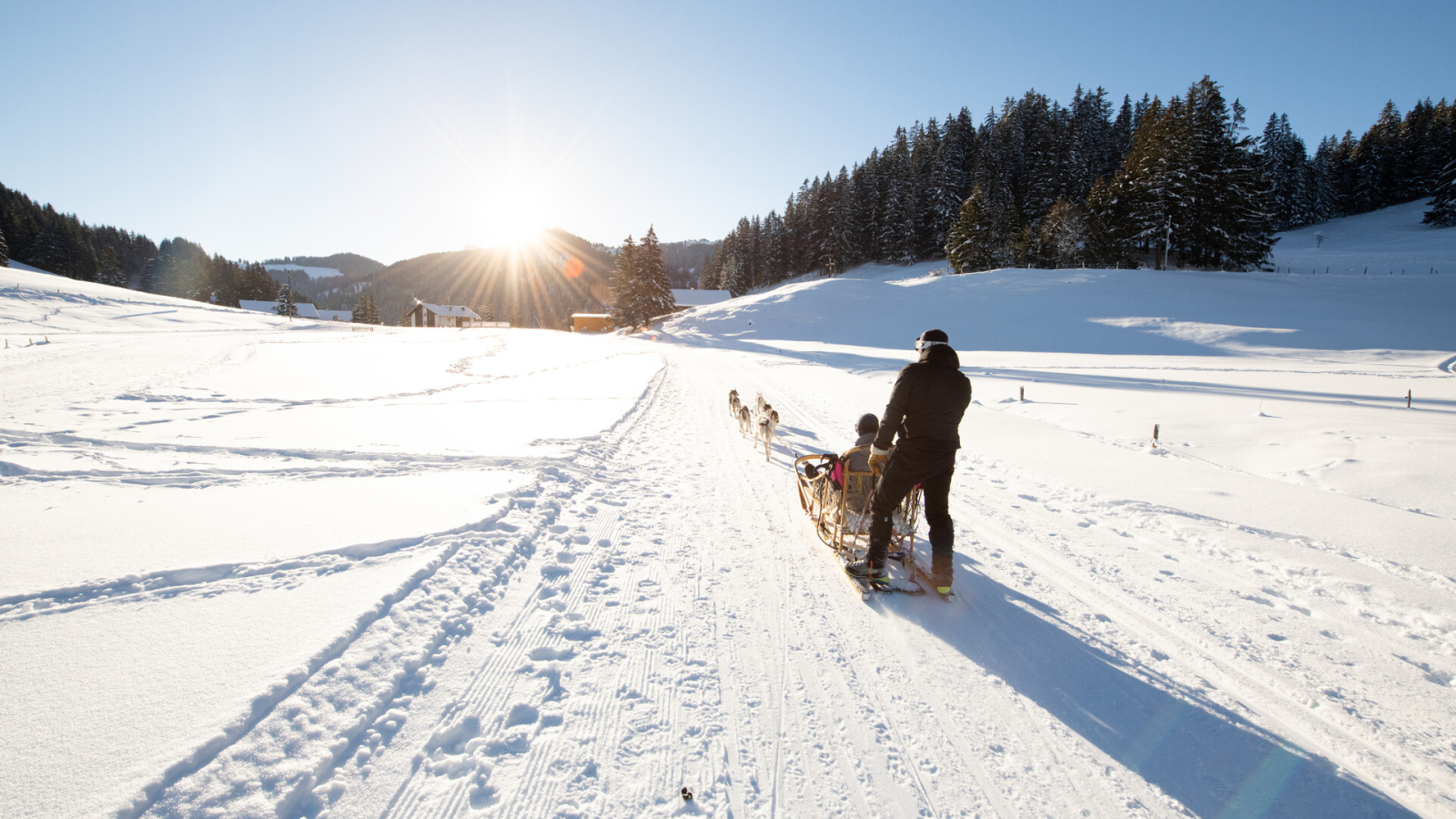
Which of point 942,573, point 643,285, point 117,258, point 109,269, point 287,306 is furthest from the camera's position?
point 117,258

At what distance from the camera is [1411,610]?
3945 millimetres

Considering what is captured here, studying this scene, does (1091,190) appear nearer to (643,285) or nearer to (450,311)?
(643,285)

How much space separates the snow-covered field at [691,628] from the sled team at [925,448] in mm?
440

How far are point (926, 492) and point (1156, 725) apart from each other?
6.25ft

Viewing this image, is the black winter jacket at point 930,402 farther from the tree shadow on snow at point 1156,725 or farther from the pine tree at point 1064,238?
the pine tree at point 1064,238

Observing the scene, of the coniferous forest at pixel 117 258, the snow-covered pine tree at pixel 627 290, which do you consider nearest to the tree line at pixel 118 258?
the coniferous forest at pixel 117 258

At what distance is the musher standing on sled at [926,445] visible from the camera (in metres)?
4.13

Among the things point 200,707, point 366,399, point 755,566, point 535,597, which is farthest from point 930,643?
point 366,399

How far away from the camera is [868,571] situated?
4516 millimetres

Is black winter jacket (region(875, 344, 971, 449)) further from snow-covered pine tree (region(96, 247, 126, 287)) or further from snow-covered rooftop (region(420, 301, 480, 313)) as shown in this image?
snow-covered pine tree (region(96, 247, 126, 287))

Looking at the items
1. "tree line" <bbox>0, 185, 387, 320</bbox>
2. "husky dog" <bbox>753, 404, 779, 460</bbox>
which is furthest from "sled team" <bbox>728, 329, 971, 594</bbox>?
"tree line" <bbox>0, 185, 387, 320</bbox>

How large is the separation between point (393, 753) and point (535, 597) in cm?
162

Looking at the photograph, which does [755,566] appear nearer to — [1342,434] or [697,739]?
[697,739]

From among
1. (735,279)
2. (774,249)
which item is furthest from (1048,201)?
(735,279)
